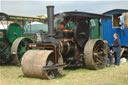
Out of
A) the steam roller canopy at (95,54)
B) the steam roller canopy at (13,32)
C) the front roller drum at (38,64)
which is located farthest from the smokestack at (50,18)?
the steam roller canopy at (13,32)

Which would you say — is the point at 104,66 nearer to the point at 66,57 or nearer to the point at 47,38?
the point at 66,57

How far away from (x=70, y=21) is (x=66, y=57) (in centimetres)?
128

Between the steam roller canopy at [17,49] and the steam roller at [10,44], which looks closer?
the steam roller canopy at [17,49]

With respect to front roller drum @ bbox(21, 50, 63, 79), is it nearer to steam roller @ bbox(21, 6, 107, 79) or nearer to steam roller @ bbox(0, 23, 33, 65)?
steam roller @ bbox(21, 6, 107, 79)

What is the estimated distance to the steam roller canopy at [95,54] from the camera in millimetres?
6293

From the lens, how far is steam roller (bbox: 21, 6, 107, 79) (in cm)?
505

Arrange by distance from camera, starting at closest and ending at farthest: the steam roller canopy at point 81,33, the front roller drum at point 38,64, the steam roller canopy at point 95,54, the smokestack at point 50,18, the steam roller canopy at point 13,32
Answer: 1. the front roller drum at point 38,64
2. the smokestack at point 50,18
3. the steam roller canopy at point 95,54
4. the steam roller canopy at point 81,33
5. the steam roller canopy at point 13,32

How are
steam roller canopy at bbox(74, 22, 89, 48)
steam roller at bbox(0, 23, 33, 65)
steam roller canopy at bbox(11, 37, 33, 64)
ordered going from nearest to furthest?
1. steam roller canopy at bbox(74, 22, 89, 48)
2. steam roller canopy at bbox(11, 37, 33, 64)
3. steam roller at bbox(0, 23, 33, 65)

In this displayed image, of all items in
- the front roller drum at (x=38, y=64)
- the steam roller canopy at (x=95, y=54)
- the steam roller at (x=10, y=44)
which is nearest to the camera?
the front roller drum at (x=38, y=64)

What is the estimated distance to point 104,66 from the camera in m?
6.77

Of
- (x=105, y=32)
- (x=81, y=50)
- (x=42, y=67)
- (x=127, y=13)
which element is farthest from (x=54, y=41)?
(x=105, y=32)

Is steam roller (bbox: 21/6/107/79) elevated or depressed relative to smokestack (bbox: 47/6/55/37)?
depressed

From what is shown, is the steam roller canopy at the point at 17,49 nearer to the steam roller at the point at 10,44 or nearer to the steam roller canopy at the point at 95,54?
the steam roller at the point at 10,44

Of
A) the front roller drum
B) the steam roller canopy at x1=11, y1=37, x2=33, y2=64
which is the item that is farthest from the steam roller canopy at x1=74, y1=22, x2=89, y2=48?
the steam roller canopy at x1=11, y1=37, x2=33, y2=64
